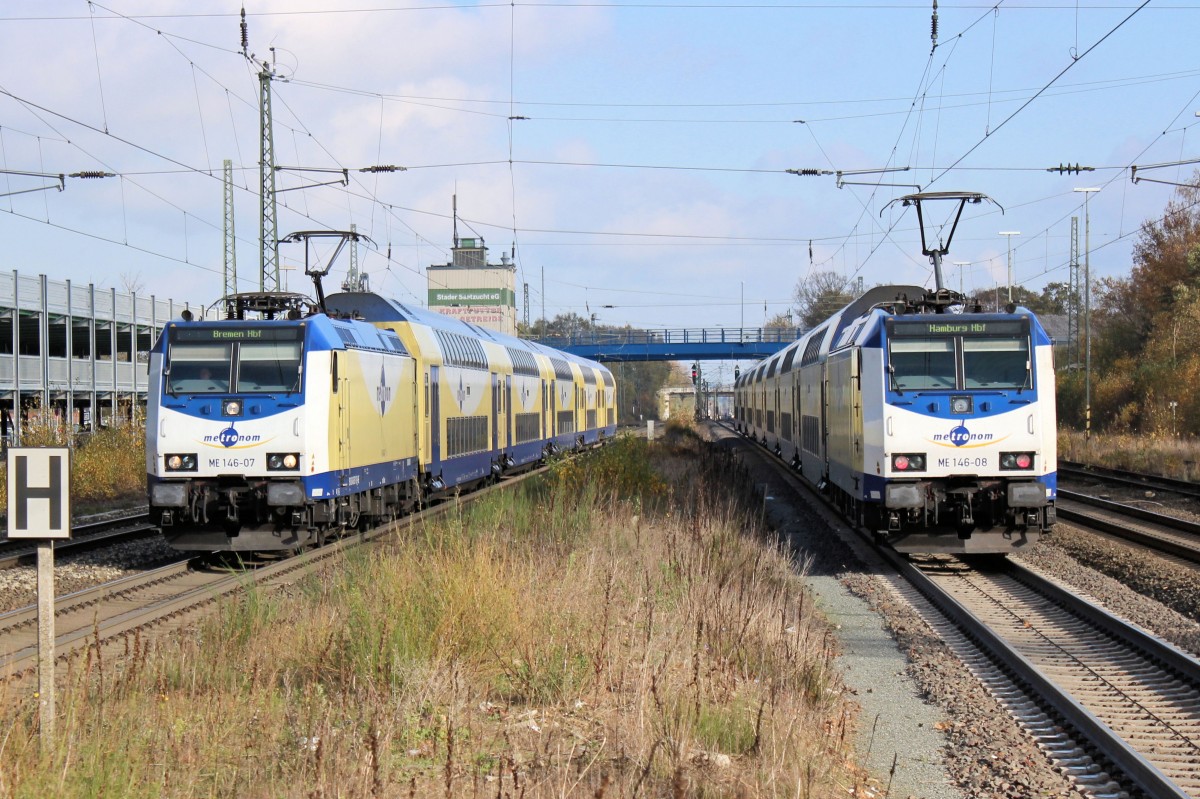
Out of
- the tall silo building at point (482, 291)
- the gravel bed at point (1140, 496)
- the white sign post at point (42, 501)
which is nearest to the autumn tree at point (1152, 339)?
the gravel bed at point (1140, 496)

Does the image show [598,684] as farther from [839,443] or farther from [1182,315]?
[1182,315]

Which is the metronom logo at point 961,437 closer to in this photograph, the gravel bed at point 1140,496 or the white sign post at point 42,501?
the gravel bed at point 1140,496

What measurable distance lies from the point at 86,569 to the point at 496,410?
43.1ft

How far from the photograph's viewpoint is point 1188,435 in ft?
123

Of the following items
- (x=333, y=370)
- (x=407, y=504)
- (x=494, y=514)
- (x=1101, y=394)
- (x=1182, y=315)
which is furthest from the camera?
(x=1101, y=394)

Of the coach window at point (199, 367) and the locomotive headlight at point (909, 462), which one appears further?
the coach window at point (199, 367)

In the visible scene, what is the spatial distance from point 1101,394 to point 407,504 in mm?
36979

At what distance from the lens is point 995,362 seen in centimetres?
1378

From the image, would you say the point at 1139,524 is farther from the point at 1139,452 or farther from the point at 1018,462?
the point at 1139,452

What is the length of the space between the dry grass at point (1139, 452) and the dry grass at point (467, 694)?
76.5 ft

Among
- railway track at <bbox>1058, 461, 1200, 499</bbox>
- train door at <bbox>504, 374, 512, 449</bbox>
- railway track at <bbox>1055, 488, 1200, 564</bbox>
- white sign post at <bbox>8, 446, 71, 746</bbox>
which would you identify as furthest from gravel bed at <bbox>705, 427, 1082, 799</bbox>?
train door at <bbox>504, 374, 512, 449</bbox>

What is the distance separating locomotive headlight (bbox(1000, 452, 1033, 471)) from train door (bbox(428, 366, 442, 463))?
10292 millimetres

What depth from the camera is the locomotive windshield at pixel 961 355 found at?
13.7m

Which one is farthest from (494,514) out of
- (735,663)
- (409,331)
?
(409,331)
